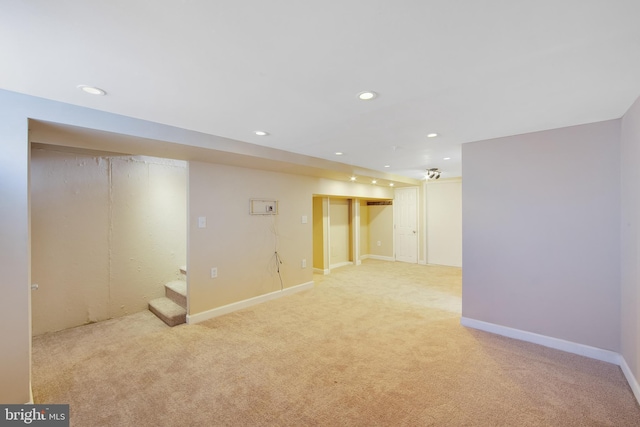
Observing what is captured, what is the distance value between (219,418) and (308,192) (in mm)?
3622

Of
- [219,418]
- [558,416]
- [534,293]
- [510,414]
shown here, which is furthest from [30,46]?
[534,293]

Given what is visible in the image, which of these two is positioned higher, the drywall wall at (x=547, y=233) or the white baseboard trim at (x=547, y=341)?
the drywall wall at (x=547, y=233)

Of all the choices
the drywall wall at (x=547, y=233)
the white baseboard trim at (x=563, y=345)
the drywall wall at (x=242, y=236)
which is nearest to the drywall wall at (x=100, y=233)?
the drywall wall at (x=242, y=236)

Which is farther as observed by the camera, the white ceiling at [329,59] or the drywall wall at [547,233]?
the drywall wall at [547,233]

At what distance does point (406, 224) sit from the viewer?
7.43 meters

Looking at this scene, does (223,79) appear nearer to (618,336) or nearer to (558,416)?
(558,416)

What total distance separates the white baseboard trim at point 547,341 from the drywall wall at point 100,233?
167 inches

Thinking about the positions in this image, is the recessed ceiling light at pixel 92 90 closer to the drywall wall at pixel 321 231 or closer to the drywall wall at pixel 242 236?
the drywall wall at pixel 242 236

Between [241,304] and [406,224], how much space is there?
4956 mm

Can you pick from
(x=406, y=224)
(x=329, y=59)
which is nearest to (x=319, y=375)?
(x=329, y=59)

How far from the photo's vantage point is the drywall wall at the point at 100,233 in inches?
125

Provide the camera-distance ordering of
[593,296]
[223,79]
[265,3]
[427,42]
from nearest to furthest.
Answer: [265,3] < [427,42] < [223,79] < [593,296]

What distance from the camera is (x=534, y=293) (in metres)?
2.91

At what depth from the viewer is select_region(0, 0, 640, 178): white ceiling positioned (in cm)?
115
